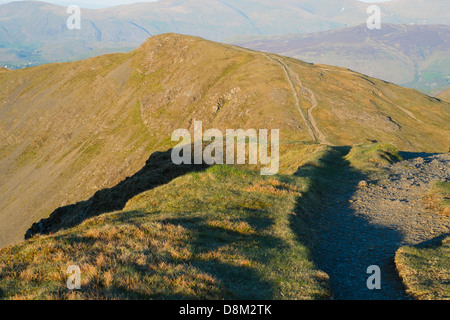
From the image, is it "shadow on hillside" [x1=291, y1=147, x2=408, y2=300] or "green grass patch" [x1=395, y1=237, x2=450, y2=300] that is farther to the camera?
Result: "shadow on hillside" [x1=291, y1=147, x2=408, y2=300]

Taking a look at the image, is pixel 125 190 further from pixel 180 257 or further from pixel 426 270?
pixel 426 270

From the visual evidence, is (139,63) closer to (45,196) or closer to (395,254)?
(45,196)

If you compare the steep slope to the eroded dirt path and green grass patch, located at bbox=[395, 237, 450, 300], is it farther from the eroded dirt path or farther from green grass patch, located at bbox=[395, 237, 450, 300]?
green grass patch, located at bbox=[395, 237, 450, 300]

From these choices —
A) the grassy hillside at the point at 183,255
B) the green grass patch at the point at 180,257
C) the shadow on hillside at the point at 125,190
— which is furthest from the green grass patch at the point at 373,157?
the shadow on hillside at the point at 125,190

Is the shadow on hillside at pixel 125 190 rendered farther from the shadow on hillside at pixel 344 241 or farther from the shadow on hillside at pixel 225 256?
the shadow on hillside at pixel 225 256

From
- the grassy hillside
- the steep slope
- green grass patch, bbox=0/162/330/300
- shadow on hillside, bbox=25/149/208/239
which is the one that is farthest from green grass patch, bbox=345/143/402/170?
the steep slope
